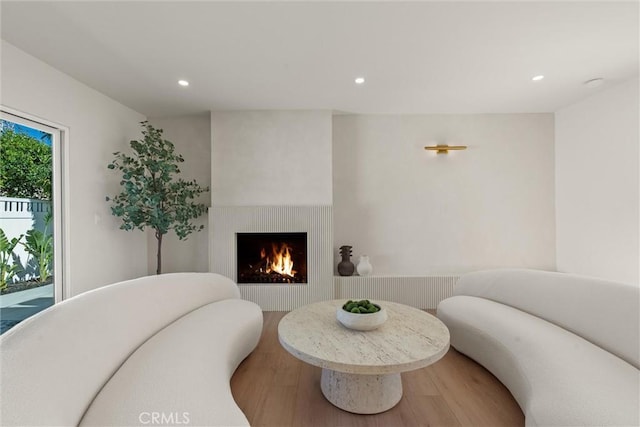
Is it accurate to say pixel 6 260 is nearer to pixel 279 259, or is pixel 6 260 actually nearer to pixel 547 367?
pixel 279 259

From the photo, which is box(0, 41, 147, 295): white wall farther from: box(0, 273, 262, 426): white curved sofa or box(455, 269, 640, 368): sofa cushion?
box(455, 269, 640, 368): sofa cushion

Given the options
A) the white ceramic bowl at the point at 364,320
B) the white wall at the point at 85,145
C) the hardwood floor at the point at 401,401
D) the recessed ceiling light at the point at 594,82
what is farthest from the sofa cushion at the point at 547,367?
the white wall at the point at 85,145

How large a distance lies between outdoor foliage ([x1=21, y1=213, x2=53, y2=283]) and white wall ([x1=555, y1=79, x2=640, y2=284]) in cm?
557

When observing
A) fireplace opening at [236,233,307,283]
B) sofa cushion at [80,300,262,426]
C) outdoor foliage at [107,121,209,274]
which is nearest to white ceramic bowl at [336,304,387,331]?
sofa cushion at [80,300,262,426]

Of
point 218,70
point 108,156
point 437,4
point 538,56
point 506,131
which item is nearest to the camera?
point 437,4

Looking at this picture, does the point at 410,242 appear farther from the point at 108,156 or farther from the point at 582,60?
the point at 108,156

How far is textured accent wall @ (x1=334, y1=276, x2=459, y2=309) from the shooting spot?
137 inches

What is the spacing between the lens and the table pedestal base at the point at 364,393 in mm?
1651

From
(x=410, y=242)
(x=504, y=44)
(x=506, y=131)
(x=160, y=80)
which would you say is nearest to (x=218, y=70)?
(x=160, y=80)

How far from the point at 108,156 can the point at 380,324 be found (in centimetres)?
333

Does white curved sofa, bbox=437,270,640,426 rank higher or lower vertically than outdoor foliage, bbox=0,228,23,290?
lower

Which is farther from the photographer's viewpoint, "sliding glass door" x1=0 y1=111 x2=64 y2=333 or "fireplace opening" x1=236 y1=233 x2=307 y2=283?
"fireplace opening" x1=236 y1=233 x2=307 y2=283

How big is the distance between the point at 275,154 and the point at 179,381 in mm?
2657

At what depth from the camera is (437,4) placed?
166cm
